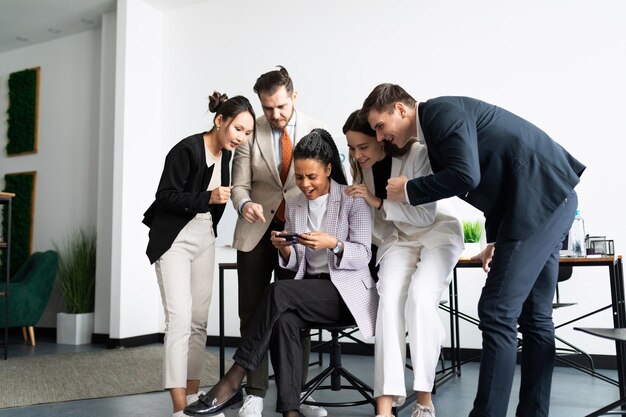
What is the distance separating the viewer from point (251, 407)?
221 centimetres

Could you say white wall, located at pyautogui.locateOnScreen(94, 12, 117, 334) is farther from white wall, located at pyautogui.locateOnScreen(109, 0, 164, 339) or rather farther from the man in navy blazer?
the man in navy blazer

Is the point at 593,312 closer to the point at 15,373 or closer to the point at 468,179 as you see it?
the point at 468,179

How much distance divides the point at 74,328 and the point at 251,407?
11.7 feet

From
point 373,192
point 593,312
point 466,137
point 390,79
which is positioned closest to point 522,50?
point 390,79

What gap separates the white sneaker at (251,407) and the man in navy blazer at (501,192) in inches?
32.9

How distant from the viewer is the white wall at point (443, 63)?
3848 mm

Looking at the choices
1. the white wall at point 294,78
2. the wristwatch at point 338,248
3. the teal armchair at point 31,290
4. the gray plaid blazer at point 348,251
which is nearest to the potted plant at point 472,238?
the gray plaid blazer at point 348,251

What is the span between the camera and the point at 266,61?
5.04m

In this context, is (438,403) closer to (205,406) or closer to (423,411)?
(423,411)

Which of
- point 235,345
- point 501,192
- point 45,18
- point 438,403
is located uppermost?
point 45,18

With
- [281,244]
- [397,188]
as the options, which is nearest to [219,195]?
[281,244]

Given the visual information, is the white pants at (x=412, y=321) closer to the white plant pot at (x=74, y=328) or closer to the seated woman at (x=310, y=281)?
the seated woman at (x=310, y=281)

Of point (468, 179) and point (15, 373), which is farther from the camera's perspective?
point (15, 373)

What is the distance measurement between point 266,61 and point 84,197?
7.73ft
